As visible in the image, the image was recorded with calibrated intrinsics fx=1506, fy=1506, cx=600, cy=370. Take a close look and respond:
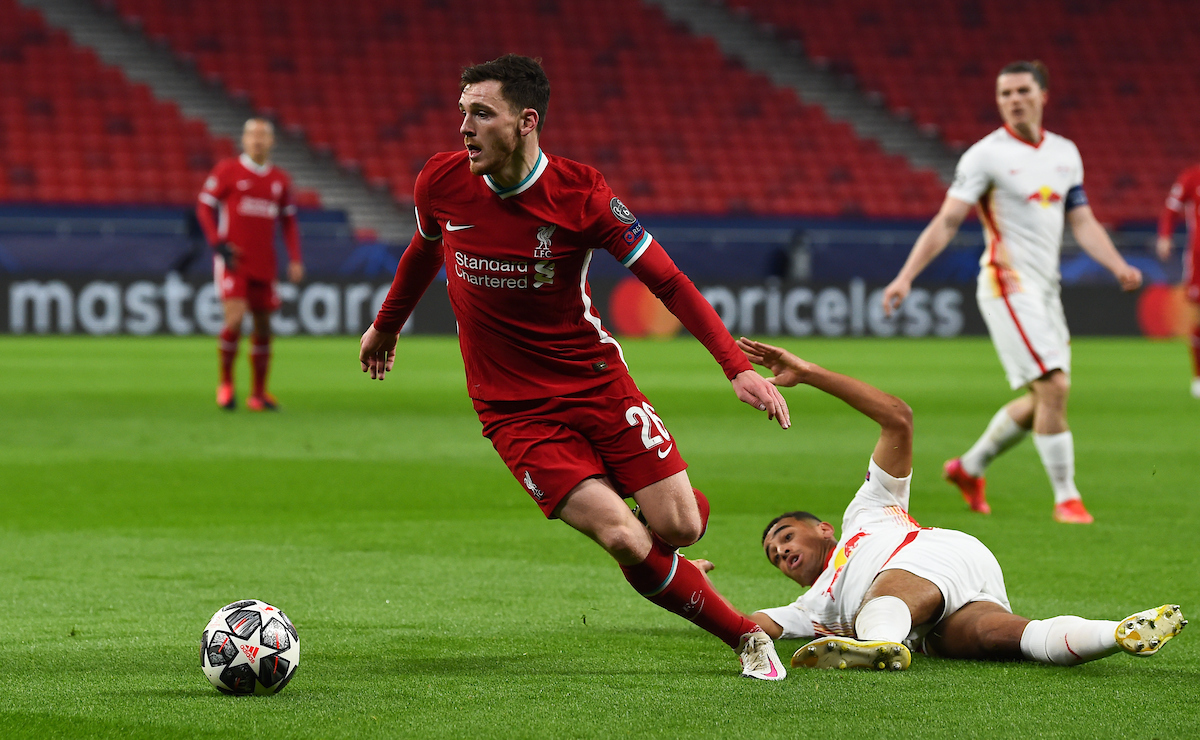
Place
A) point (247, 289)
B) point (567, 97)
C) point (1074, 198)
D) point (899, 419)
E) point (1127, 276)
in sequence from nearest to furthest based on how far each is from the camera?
point (899, 419)
point (1127, 276)
point (1074, 198)
point (247, 289)
point (567, 97)

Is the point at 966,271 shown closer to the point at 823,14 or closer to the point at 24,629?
the point at 823,14

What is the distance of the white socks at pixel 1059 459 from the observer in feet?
24.9

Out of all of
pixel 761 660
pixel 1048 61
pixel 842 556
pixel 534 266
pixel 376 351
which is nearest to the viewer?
pixel 761 660

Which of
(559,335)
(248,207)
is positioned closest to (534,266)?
(559,335)

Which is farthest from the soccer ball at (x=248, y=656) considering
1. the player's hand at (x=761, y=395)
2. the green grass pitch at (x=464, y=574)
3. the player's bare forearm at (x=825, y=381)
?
the player's bare forearm at (x=825, y=381)

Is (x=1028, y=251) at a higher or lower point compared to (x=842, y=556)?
higher

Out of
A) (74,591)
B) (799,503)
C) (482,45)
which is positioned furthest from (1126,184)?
(74,591)

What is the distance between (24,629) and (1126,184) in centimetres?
3010

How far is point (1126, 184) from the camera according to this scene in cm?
3158

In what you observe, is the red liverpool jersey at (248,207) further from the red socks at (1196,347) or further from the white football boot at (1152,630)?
the white football boot at (1152,630)

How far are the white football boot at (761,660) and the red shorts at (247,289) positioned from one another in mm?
9454

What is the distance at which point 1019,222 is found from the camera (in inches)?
307

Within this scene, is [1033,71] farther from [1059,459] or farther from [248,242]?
[248,242]

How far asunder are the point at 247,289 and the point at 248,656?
9.54 metres
